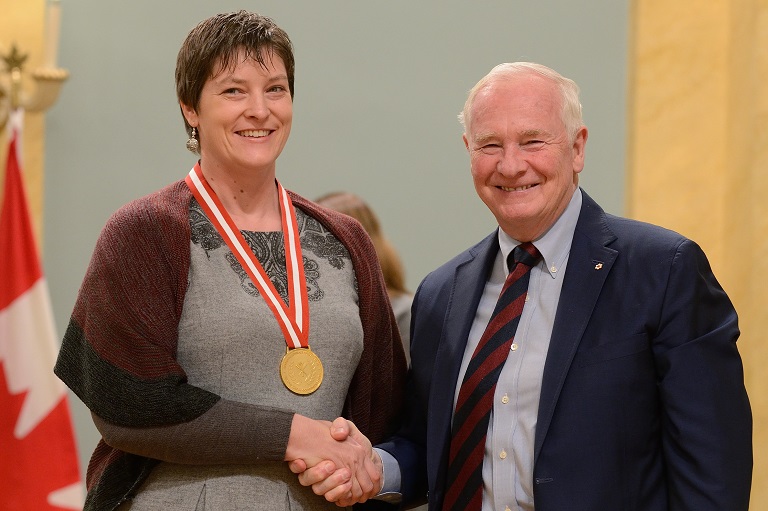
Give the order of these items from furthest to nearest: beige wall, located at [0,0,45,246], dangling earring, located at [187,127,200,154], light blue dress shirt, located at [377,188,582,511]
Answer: beige wall, located at [0,0,45,246], dangling earring, located at [187,127,200,154], light blue dress shirt, located at [377,188,582,511]

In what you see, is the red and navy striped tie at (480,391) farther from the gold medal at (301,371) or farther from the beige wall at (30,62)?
the beige wall at (30,62)

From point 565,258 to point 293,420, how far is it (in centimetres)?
73

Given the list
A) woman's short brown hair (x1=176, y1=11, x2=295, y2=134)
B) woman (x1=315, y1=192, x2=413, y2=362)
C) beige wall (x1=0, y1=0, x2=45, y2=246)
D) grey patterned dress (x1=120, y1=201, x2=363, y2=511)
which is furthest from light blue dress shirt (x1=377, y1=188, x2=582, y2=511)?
beige wall (x1=0, y1=0, x2=45, y2=246)

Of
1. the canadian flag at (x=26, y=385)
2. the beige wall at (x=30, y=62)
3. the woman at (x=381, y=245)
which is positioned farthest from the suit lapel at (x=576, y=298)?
the beige wall at (x=30, y=62)

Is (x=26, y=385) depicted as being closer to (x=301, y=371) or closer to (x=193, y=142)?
(x=193, y=142)

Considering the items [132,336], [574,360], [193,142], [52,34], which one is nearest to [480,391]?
[574,360]

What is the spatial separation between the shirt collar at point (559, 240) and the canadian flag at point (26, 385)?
2393 mm

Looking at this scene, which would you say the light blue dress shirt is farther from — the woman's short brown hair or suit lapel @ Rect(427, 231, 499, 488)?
the woman's short brown hair

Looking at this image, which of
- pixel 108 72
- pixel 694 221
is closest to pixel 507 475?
pixel 694 221

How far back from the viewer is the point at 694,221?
491 cm

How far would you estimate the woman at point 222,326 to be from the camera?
2.34 m

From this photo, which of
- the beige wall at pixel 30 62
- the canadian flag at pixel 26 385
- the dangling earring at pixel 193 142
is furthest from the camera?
the beige wall at pixel 30 62

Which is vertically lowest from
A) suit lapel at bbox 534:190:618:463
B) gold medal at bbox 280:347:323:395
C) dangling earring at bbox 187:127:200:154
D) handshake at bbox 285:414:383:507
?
handshake at bbox 285:414:383:507

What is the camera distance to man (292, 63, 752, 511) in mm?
2287
